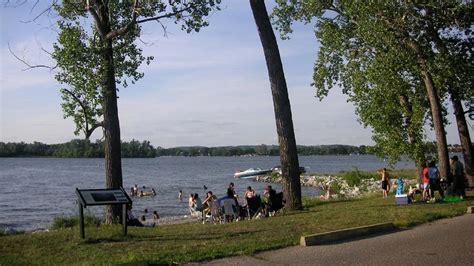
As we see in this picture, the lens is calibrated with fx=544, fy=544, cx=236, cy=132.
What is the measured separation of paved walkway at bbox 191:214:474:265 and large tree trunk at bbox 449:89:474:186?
45.4 feet

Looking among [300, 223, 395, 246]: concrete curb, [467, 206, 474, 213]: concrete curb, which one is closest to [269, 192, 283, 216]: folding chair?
[467, 206, 474, 213]: concrete curb

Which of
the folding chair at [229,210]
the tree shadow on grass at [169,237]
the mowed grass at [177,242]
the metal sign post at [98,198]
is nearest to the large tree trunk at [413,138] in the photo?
the folding chair at [229,210]

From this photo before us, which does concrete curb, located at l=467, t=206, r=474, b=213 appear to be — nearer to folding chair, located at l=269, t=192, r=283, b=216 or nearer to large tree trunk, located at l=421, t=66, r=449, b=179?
folding chair, located at l=269, t=192, r=283, b=216

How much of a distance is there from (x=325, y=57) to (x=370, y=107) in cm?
331

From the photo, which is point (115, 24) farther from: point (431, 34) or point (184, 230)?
point (431, 34)

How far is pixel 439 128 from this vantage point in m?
20.6

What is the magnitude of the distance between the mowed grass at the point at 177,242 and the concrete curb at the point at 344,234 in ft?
0.97

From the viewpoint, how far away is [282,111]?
617 inches

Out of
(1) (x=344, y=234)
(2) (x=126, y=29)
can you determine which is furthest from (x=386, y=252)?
(2) (x=126, y=29)

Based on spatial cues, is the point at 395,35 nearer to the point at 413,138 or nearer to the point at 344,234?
the point at 413,138

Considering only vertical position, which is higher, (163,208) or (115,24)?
(115,24)

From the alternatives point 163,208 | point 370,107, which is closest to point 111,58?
point 370,107

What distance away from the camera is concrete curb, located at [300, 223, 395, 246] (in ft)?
30.4

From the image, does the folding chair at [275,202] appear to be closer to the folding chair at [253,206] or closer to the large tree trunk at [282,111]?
the folding chair at [253,206]
